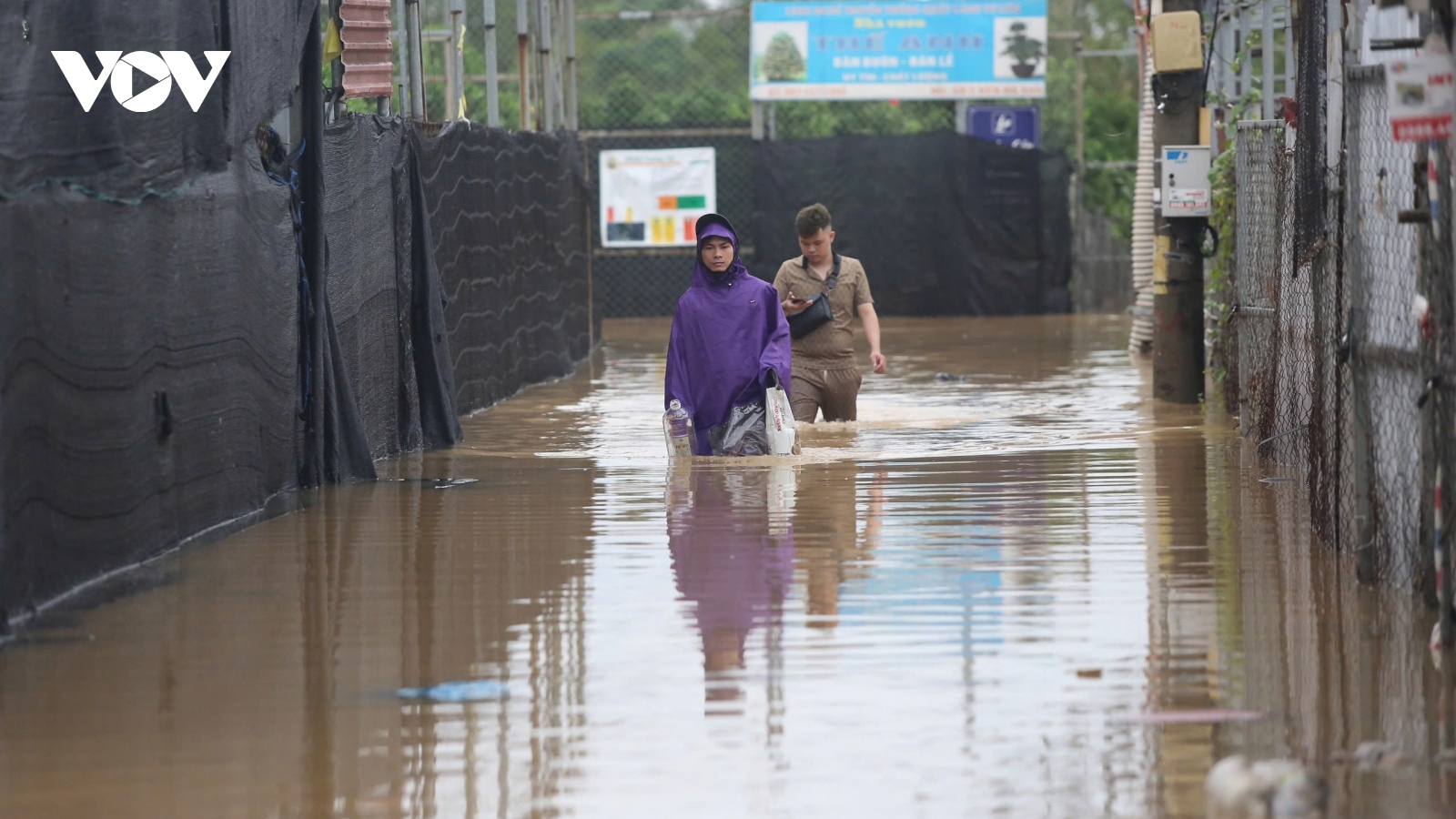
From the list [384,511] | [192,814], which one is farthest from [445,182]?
[192,814]

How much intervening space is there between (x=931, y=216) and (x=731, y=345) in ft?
55.7

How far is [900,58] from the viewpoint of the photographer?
92.8ft

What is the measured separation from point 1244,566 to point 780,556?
5.73ft

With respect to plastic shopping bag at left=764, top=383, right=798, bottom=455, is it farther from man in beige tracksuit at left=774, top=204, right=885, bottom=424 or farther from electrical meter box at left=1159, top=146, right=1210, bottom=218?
electrical meter box at left=1159, top=146, right=1210, bottom=218

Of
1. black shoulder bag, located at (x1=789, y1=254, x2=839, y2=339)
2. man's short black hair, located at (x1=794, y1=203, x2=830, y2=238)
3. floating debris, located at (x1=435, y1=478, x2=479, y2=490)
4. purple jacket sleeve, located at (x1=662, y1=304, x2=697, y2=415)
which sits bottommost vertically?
floating debris, located at (x1=435, y1=478, x2=479, y2=490)

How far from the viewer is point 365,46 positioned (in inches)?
503

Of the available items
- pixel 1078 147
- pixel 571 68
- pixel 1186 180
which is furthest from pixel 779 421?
pixel 1078 147

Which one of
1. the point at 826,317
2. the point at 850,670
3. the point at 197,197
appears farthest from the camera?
the point at 826,317

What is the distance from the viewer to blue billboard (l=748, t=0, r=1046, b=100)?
92.5 feet

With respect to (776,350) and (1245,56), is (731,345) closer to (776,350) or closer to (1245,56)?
(776,350)

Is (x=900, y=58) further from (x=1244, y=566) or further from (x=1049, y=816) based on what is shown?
(x=1049, y=816)

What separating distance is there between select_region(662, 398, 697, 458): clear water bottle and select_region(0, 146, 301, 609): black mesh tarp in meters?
1.96

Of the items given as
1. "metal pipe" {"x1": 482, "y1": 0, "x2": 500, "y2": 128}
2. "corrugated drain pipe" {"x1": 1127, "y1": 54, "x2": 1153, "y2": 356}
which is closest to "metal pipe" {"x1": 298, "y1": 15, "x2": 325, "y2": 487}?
"metal pipe" {"x1": 482, "y1": 0, "x2": 500, "y2": 128}

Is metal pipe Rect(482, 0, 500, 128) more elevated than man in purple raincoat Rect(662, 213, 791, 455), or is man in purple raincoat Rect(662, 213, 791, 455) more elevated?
metal pipe Rect(482, 0, 500, 128)
